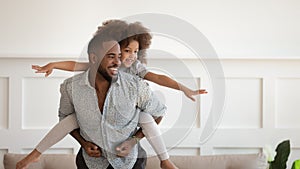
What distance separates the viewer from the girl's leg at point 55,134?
43.8 inches

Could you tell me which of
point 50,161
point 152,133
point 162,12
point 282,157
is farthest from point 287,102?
point 152,133

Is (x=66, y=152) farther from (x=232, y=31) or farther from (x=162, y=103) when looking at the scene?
(x=162, y=103)

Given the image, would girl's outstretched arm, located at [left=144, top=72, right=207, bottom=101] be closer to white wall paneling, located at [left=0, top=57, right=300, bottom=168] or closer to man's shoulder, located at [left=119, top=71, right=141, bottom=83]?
man's shoulder, located at [left=119, top=71, right=141, bottom=83]

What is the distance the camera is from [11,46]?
221 cm

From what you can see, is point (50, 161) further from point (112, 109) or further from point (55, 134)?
point (112, 109)

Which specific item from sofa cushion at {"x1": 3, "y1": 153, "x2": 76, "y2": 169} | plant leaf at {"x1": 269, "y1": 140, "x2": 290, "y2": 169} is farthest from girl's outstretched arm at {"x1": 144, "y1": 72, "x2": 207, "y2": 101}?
sofa cushion at {"x1": 3, "y1": 153, "x2": 76, "y2": 169}

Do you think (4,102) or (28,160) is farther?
(4,102)

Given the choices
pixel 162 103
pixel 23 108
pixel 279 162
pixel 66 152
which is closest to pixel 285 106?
pixel 279 162

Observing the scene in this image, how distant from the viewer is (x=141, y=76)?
1073 millimetres

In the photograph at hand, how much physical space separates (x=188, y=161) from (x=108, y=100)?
117cm

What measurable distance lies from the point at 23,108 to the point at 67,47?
33cm

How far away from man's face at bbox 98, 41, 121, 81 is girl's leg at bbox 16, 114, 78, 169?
0.14 m

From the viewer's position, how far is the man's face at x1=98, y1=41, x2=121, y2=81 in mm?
1016

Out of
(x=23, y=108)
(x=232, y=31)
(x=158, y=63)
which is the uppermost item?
(x=232, y=31)
